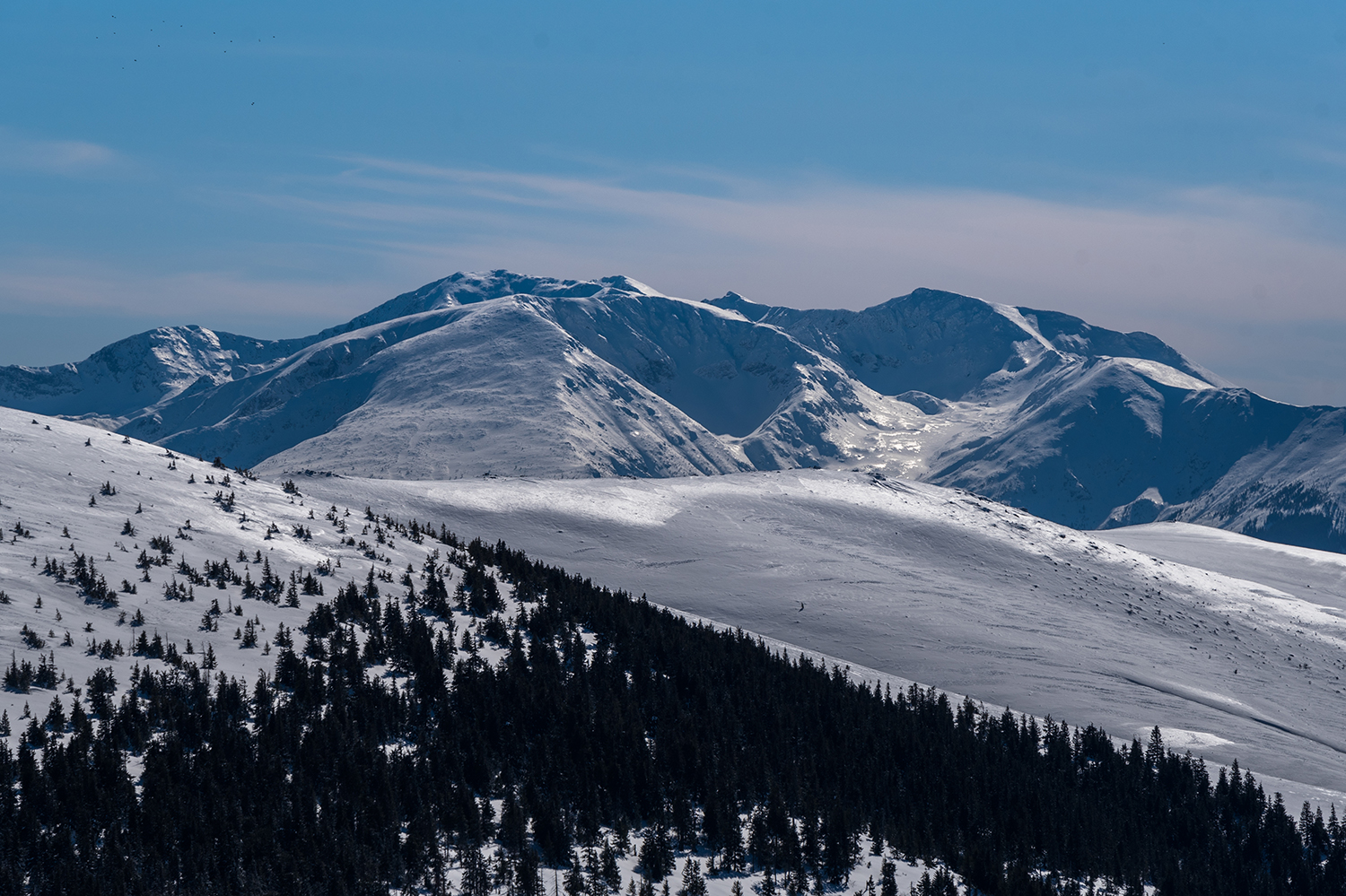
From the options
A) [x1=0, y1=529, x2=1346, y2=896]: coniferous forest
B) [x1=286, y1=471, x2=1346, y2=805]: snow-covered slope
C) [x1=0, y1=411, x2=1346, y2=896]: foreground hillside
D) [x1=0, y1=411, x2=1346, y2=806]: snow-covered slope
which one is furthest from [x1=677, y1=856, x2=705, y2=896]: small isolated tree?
[x1=286, y1=471, x2=1346, y2=805]: snow-covered slope

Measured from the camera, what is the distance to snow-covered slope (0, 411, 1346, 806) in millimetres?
60500

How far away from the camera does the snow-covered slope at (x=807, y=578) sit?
60500 millimetres

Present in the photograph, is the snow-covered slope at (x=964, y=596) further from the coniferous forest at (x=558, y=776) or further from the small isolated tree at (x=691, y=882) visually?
the small isolated tree at (x=691, y=882)

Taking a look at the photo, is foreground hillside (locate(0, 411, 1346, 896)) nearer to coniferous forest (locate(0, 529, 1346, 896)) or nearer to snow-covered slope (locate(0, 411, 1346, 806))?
coniferous forest (locate(0, 529, 1346, 896))

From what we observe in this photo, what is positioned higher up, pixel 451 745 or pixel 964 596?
pixel 964 596

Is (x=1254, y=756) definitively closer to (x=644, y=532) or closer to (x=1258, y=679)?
(x=1258, y=679)

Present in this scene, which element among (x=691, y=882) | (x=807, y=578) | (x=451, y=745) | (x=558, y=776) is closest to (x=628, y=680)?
(x=558, y=776)

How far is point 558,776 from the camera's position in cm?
5212

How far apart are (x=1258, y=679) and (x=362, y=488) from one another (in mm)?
103085

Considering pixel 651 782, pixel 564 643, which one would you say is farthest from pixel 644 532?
pixel 651 782

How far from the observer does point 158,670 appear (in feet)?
159

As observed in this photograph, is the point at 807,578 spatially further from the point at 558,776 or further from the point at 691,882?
the point at 691,882

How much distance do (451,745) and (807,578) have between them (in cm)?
7539

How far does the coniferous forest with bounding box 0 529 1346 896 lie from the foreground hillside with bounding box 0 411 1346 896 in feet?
0.60
